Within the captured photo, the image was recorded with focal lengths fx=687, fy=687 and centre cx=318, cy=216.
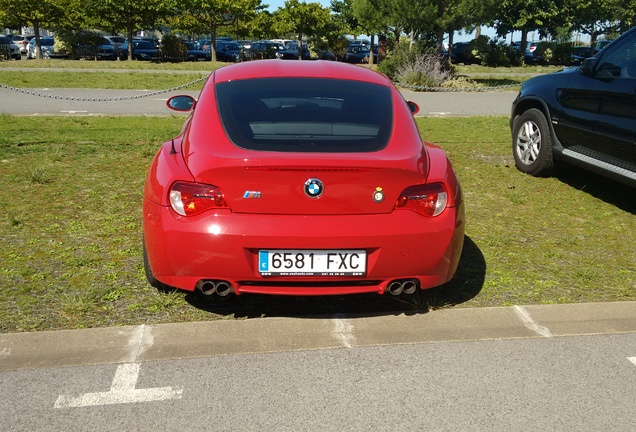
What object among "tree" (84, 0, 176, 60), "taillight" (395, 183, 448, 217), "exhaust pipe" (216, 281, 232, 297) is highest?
"tree" (84, 0, 176, 60)

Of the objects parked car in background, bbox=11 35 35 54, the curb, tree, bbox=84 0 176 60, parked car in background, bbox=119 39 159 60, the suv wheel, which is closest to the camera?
the curb

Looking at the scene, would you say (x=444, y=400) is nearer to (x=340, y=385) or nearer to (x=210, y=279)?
(x=340, y=385)

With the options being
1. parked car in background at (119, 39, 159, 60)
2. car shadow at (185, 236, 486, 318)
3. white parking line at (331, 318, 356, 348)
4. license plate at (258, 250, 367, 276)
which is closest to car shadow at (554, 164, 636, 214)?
car shadow at (185, 236, 486, 318)

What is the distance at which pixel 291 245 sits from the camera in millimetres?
3787

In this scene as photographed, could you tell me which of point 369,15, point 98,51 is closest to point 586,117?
point 369,15

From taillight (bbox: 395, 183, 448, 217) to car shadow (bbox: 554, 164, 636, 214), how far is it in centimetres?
368

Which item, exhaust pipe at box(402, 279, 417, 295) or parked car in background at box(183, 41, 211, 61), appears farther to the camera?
parked car in background at box(183, 41, 211, 61)

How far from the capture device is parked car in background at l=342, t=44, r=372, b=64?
148 ft

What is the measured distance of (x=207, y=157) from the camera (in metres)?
3.88

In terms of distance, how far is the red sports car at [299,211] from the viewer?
12.4 ft

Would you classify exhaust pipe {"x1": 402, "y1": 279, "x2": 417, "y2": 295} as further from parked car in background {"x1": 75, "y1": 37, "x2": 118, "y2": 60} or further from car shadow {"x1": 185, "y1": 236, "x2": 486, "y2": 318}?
parked car in background {"x1": 75, "y1": 37, "x2": 118, "y2": 60}

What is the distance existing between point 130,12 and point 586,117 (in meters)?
34.5

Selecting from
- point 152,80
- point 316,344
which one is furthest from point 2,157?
point 152,80

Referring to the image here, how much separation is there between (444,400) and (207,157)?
183 centimetres
